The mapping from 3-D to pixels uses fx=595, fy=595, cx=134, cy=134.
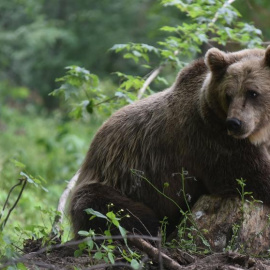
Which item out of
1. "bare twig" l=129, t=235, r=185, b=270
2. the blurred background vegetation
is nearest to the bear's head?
"bare twig" l=129, t=235, r=185, b=270

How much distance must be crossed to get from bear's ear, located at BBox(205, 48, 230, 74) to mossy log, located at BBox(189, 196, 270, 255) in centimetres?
119

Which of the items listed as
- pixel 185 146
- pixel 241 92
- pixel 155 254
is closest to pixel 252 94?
pixel 241 92

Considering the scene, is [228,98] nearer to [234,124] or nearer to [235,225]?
[234,124]

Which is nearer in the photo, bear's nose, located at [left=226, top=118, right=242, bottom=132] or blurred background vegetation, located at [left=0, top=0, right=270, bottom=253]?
bear's nose, located at [left=226, top=118, right=242, bottom=132]

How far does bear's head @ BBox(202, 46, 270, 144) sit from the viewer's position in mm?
5137

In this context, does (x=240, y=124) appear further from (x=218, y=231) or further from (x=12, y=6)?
(x=12, y=6)

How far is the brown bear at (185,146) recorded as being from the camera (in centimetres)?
533

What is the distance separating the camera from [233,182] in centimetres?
556

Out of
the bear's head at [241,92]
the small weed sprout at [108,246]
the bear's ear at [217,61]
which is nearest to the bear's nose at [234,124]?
the bear's head at [241,92]

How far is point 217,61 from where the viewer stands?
5.48 metres

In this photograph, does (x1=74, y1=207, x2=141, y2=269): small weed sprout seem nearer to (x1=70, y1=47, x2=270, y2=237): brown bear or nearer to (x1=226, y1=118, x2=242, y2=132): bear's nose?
(x1=70, y1=47, x2=270, y2=237): brown bear

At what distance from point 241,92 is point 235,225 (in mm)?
1163

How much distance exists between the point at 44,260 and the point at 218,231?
1505mm

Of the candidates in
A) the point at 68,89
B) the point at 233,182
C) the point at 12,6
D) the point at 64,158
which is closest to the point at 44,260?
the point at 233,182
